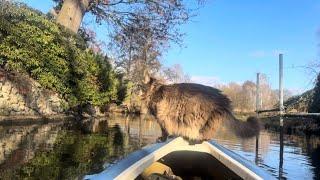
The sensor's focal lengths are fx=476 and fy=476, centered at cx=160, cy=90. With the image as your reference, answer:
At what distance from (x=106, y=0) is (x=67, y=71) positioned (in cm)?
489

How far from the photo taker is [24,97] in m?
16.4

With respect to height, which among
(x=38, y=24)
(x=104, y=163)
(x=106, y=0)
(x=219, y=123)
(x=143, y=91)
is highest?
(x=106, y=0)

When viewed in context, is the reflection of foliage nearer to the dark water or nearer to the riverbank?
the dark water

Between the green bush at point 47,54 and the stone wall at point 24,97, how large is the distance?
0.30 m

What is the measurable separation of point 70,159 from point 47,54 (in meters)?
10.1

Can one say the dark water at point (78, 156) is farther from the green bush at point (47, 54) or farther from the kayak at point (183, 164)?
the green bush at point (47, 54)

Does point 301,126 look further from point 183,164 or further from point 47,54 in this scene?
point 183,164

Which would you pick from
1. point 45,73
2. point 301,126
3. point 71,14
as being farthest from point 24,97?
point 301,126

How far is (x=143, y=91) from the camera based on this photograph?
5.19 metres

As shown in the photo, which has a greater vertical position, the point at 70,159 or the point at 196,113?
the point at 196,113

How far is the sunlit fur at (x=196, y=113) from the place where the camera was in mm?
4418

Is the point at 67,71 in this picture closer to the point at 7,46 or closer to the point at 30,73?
the point at 30,73

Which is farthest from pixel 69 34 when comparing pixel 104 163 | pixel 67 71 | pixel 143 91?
pixel 143 91

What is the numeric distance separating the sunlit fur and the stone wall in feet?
37.4
